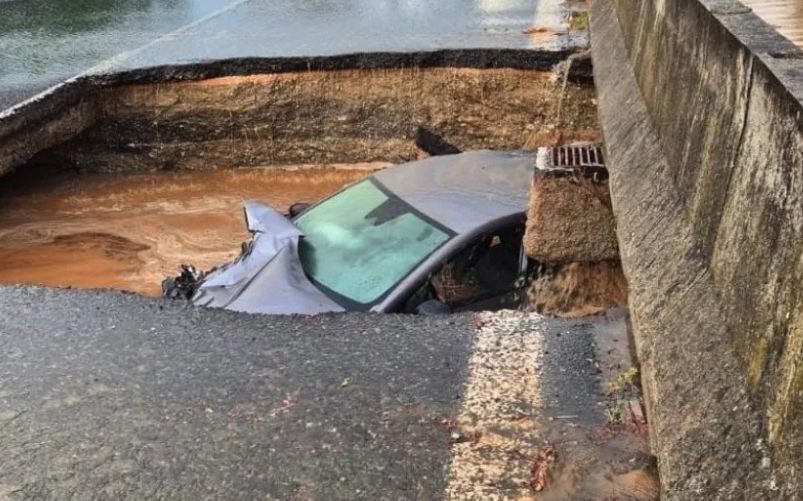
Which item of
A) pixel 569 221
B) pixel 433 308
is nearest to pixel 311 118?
pixel 569 221

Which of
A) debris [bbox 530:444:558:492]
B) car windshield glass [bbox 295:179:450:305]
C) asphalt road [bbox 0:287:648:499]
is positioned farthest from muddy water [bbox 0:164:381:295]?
debris [bbox 530:444:558:492]

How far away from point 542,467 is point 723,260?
1.22m

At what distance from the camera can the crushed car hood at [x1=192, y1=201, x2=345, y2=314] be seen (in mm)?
5059

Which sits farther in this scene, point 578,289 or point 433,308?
point 578,289

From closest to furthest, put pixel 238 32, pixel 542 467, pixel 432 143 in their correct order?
pixel 542 467, pixel 432 143, pixel 238 32

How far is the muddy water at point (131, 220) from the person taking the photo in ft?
27.8

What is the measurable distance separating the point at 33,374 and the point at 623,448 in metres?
2.91

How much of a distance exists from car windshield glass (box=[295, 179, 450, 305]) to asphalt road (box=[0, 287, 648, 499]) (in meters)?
0.53

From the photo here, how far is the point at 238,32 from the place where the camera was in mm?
12508

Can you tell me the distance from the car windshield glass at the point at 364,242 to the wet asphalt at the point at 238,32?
502cm

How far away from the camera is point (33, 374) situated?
4176 mm

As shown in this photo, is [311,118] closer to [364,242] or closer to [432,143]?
[432,143]

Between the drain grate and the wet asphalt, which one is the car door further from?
the wet asphalt

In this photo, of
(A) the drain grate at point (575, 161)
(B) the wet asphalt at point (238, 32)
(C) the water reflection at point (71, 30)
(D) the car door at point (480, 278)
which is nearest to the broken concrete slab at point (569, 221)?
(A) the drain grate at point (575, 161)
